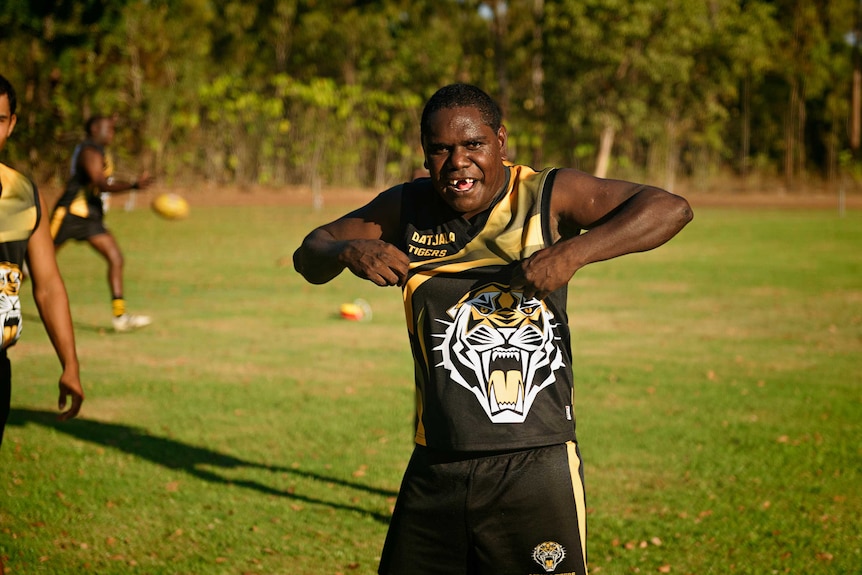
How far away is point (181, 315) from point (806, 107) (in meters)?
52.9

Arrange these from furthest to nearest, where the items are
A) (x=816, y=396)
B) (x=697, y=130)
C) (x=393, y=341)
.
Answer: (x=697, y=130) → (x=393, y=341) → (x=816, y=396)

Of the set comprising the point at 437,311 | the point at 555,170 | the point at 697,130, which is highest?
the point at 697,130

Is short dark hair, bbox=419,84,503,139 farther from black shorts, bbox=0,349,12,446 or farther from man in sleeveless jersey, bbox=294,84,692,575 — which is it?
black shorts, bbox=0,349,12,446

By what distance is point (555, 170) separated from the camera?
336 cm

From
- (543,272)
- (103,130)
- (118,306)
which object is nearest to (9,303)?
(543,272)

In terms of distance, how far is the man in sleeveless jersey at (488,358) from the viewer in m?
3.22

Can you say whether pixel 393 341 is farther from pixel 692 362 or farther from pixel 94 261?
pixel 94 261

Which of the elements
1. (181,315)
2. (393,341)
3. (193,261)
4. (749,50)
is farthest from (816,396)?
(749,50)

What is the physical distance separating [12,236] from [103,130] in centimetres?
923

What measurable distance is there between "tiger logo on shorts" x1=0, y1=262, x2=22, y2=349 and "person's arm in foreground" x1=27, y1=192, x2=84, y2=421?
0.65 feet

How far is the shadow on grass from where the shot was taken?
677cm

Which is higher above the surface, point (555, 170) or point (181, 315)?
point (555, 170)

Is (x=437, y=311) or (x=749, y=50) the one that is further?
(x=749, y=50)

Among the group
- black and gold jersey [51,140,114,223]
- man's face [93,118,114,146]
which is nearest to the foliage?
man's face [93,118,114,146]
